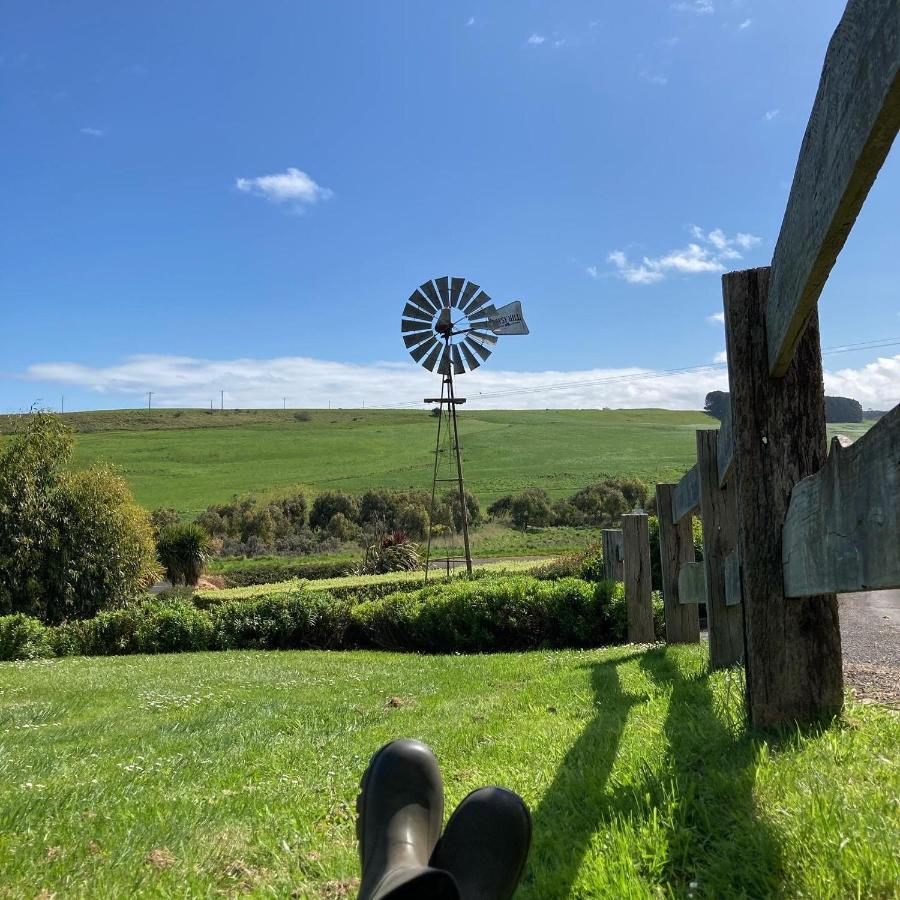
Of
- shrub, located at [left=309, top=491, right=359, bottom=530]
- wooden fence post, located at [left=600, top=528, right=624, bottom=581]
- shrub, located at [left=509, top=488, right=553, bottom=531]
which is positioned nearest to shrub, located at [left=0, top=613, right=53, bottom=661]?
wooden fence post, located at [left=600, top=528, right=624, bottom=581]

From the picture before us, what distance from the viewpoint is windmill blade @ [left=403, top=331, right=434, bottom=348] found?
64.1 feet

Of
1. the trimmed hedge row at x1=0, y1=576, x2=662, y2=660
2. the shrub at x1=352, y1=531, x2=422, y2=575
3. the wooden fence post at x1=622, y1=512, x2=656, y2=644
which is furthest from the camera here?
the shrub at x1=352, y1=531, x2=422, y2=575

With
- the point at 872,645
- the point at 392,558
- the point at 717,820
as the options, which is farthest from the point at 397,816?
the point at 392,558

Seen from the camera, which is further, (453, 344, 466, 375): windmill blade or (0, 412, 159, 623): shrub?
(453, 344, 466, 375): windmill blade

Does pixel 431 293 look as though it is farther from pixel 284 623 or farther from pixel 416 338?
pixel 284 623

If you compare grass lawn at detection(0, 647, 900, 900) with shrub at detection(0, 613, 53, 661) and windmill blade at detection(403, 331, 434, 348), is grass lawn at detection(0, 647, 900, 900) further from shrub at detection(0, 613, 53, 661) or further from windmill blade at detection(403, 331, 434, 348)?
windmill blade at detection(403, 331, 434, 348)

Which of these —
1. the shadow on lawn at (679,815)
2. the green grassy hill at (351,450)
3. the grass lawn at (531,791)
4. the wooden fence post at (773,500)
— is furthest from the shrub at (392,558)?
the green grassy hill at (351,450)

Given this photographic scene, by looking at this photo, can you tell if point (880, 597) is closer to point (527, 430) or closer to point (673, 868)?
point (673, 868)

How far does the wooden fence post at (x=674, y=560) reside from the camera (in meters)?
5.81

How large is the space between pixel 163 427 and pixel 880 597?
89.5 meters

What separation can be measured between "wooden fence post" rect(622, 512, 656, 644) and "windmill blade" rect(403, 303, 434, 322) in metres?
12.7

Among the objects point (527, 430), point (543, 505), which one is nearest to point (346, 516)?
point (543, 505)

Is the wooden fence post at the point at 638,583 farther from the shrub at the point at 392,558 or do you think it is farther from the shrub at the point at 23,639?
the shrub at the point at 392,558

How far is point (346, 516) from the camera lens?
3788 cm
